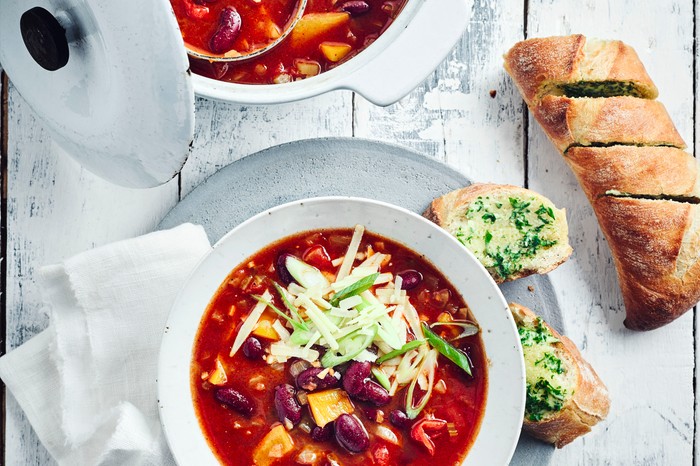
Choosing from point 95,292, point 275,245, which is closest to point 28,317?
point 95,292

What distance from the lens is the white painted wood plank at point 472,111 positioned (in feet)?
9.28

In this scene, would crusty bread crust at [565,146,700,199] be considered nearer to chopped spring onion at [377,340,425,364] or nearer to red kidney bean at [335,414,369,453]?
chopped spring onion at [377,340,425,364]

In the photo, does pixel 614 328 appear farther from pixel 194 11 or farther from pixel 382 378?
pixel 194 11

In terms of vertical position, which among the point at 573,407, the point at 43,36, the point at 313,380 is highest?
the point at 43,36

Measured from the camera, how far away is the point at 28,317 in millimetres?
2787

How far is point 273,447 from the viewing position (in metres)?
2.41

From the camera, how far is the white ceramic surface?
7.98 feet

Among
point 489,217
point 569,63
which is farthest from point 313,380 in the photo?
point 569,63

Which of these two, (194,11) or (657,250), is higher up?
(194,11)

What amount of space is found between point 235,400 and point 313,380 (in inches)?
9.6

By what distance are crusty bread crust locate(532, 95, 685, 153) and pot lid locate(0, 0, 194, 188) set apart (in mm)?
1319

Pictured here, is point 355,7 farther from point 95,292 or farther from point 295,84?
point 95,292

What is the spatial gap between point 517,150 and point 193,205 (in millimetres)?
1163

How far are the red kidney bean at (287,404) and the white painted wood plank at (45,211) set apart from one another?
822 mm
